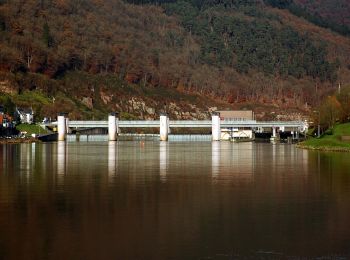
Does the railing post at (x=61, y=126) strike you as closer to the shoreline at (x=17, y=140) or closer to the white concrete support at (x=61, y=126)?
the white concrete support at (x=61, y=126)

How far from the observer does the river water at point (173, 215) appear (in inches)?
1123

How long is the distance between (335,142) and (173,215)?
74763mm

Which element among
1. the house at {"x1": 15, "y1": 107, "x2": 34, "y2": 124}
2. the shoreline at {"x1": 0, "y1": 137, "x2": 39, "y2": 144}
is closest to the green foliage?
the shoreline at {"x1": 0, "y1": 137, "x2": 39, "y2": 144}

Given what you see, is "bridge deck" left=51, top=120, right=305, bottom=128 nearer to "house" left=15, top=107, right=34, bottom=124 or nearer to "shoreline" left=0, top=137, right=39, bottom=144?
"house" left=15, top=107, right=34, bottom=124

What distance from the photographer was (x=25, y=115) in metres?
176

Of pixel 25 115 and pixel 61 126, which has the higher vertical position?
pixel 25 115

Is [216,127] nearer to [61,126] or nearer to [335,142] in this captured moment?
[61,126]

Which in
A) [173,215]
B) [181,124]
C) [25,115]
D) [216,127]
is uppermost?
[25,115]

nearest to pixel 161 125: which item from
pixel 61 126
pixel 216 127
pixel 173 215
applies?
pixel 216 127

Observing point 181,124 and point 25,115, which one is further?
point 181,124

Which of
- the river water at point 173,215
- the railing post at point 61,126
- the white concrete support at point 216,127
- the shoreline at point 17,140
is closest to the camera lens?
the river water at point 173,215

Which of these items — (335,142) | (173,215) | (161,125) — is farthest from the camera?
(161,125)

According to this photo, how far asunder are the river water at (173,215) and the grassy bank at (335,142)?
144ft

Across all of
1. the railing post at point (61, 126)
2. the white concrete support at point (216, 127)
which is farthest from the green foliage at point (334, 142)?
the railing post at point (61, 126)
